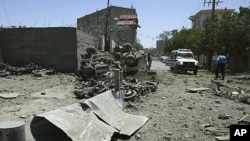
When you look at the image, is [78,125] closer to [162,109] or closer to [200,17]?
[162,109]

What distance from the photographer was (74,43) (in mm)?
20078

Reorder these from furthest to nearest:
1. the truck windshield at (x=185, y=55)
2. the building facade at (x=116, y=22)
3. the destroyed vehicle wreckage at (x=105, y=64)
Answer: the building facade at (x=116, y=22)
the truck windshield at (x=185, y=55)
the destroyed vehicle wreckage at (x=105, y=64)

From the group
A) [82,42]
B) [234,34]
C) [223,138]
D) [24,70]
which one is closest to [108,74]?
[24,70]

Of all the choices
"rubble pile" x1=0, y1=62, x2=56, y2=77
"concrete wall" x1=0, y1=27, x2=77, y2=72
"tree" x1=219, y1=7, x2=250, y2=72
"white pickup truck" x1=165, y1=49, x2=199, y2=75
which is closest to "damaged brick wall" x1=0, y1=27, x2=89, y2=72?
"concrete wall" x1=0, y1=27, x2=77, y2=72

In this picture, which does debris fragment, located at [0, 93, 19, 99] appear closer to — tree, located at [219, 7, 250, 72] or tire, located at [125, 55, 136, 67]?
tire, located at [125, 55, 136, 67]

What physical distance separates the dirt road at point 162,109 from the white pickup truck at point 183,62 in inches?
456

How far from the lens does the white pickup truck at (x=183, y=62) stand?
27031 millimetres

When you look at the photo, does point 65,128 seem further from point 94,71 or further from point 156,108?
point 94,71

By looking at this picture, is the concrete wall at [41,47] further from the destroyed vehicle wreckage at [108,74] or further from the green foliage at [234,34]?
the green foliage at [234,34]

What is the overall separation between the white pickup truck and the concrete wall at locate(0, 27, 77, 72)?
1074cm

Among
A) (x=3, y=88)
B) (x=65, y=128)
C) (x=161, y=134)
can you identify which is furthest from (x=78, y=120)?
(x=3, y=88)

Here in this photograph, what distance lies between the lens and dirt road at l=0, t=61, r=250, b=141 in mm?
7574

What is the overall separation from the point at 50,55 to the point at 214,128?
14473 mm

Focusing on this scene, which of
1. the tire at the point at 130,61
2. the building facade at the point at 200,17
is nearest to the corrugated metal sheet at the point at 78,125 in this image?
the tire at the point at 130,61
